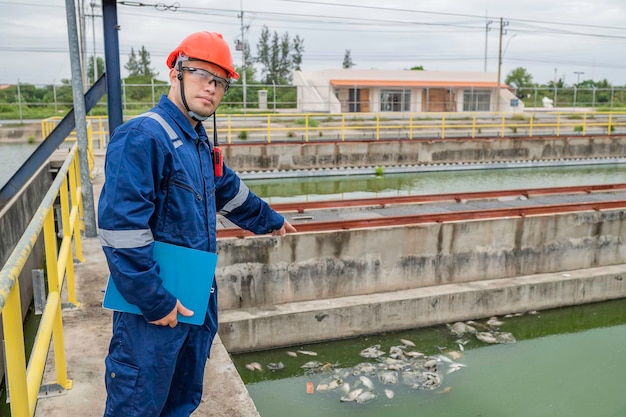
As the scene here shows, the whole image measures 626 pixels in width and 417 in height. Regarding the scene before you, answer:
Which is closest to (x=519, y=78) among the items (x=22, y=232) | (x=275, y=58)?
(x=275, y=58)

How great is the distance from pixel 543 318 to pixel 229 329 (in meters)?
4.33

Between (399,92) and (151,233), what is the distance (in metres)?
41.7

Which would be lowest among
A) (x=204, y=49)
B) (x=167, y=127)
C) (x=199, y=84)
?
(x=167, y=127)

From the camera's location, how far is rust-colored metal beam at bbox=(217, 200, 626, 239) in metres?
7.37

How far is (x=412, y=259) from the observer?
25.2 ft

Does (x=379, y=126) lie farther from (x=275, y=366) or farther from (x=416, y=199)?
(x=275, y=366)

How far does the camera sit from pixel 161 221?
2.19m

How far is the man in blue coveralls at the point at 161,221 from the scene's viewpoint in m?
2.01

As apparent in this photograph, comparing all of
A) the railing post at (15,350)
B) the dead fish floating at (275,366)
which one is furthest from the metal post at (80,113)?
the railing post at (15,350)

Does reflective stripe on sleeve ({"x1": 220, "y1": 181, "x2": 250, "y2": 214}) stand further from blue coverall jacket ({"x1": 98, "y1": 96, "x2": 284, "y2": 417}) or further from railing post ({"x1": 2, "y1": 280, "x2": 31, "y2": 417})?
railing post ({"x1": 2, "y1": 280, "x2": 31, "y2": 417})

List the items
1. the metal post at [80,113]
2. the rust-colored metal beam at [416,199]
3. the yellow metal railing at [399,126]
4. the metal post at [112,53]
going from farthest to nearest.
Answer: the yellow metal railing at [399,126] < the rust-colored metal beam at [416,199] < the metal post at [112,53] < the metal post at [80,113]

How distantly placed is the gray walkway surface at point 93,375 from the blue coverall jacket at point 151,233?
101 cm

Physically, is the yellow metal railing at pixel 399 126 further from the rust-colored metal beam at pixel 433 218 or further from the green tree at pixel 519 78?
the green tree at pixel 519 78

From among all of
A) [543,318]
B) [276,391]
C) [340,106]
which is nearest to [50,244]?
[276,391]
